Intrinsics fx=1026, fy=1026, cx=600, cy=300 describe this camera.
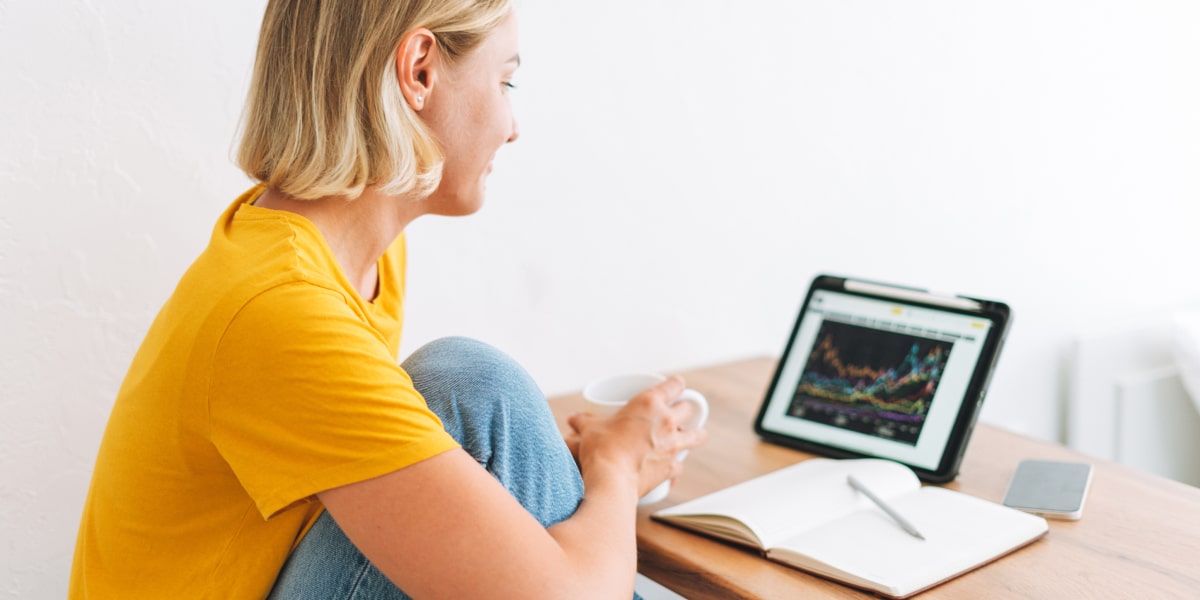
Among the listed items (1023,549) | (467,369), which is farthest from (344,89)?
(1023,549)

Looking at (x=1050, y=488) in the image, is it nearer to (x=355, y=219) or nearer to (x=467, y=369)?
(x=467, y=369)

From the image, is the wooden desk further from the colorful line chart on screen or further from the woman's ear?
the woman's ear

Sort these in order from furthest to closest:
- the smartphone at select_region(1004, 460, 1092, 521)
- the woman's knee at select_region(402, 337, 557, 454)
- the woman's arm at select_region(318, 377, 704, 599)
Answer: the smartphone at select_region(1004, 460, 1092, 521) < the woman's knee at select_region(402, 337, 557, 454) < the woman's arm at select_region(318, 377, 704, 599)

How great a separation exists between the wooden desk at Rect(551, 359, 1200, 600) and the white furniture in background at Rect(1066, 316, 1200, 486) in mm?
1023

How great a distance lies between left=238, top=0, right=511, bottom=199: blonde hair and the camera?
2.94 feet

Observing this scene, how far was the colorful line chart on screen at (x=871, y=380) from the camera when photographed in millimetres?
1216

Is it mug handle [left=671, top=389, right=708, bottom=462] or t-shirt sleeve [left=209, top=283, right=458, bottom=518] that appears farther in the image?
mug handle [left=671, top=389, right=708, bottom=462]

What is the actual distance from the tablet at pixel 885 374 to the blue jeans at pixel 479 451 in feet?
Answer: 1.43

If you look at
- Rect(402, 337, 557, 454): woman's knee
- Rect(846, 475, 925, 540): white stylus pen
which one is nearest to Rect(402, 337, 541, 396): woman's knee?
Rect(402, 337, 557, 454): woman's knee

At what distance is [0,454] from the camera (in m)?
1.09

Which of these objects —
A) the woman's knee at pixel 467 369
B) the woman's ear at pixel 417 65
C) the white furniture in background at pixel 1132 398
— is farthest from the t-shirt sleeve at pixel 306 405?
the white furniture in background at pixel 1132 398

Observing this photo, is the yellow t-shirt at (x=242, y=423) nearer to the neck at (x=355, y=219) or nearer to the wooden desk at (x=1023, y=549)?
the neck at (x=355, y=219)

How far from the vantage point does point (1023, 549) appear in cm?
97

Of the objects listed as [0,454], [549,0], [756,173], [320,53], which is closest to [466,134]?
[320,53]
